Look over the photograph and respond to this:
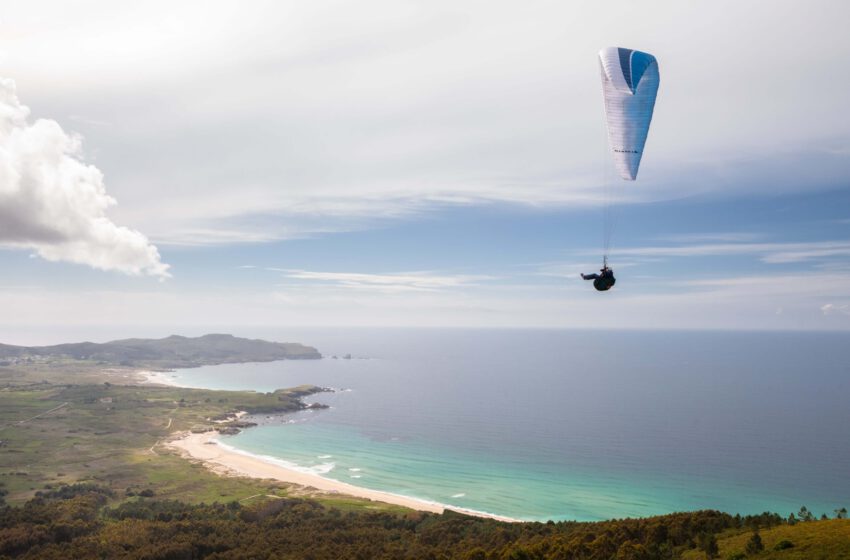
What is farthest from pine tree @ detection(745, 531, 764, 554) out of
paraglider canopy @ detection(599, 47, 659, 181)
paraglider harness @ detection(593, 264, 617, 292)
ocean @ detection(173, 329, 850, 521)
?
ocean @ detection(173, 329, 850, 521)

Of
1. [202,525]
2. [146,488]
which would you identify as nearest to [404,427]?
[146,488]

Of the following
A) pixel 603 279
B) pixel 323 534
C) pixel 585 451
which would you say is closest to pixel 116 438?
pixel 323 534

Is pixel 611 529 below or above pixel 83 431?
above

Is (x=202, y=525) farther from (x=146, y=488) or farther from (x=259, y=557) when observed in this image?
(x=146, y=488)

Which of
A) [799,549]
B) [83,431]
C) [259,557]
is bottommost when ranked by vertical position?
[83,431]

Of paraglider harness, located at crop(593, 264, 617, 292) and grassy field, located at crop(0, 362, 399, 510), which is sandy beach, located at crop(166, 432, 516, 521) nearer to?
grassy field, located at crop(0, 362, 399, 510)

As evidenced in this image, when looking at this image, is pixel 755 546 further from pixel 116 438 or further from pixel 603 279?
pixel 116 438

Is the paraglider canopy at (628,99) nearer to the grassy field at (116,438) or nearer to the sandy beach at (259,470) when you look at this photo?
the sandy beach at (259,470)
